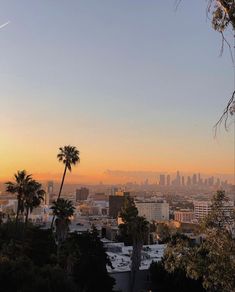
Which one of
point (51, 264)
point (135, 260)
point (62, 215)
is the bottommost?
point (51, 264)

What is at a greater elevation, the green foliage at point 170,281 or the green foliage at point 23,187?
the green foliage at point 23,187

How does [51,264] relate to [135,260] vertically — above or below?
below

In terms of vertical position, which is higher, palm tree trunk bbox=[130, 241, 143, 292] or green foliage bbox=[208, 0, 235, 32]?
green foliage bbox=[208, 0, 235, 32]

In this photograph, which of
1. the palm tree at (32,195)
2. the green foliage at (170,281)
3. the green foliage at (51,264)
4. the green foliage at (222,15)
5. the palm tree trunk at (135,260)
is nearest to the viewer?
the green foliage at (222,15)

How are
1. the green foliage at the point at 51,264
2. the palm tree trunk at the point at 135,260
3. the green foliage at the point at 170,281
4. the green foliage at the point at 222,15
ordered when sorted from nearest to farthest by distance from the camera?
the green foliage at the point at 222,15, the green foliage at the point at 51,264, the green foliage at the point at 170,281, the palm tree trunk at the point at 135,260

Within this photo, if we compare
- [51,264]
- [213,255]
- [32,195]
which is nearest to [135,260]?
[51,264]

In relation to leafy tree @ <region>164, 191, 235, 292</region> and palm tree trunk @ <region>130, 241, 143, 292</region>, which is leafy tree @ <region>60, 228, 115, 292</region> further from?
leafy tree @ <region>164, 191, 235, 292</region>

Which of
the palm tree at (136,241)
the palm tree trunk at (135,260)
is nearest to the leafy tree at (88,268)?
the palm tree trunk at (135,260)

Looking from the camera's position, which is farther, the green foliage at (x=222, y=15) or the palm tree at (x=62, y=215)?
the palm tree at (x=62, y=215)

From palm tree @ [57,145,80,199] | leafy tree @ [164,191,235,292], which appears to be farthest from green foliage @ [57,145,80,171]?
leafy tree @ [164,191,235,292]

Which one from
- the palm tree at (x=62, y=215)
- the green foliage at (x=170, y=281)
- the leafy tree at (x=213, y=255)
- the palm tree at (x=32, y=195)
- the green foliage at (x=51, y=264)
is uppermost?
the palm tree at (x=32, y=195)

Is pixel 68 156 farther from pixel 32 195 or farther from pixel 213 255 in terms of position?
pixel 213 255

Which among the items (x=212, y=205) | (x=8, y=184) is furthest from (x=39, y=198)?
(x=212, y=205)

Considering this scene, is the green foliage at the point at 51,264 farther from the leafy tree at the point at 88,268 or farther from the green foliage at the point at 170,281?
the green foliage at the point at 170,281
